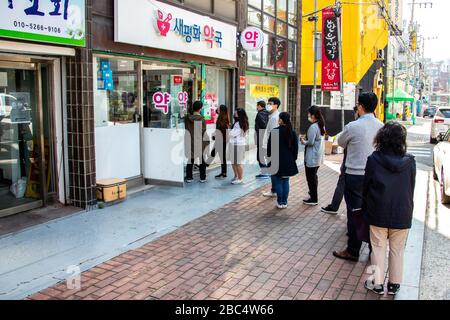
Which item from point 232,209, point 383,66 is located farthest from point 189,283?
point 383,66

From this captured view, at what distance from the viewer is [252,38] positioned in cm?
1181

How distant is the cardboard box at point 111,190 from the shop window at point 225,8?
17.7 ft

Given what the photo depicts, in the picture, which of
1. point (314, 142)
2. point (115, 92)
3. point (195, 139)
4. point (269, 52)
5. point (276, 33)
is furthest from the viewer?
point (276, 33)

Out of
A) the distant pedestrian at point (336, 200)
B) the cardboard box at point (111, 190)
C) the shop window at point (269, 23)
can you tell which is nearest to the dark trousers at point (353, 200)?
the distant pedestrian at point (336, 200)

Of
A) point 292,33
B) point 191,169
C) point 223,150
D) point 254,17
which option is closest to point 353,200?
point 191,169

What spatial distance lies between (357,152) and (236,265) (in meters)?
1.98

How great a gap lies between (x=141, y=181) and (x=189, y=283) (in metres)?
4.70

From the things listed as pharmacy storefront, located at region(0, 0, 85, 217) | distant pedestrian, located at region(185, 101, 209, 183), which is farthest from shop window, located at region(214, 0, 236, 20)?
pharmacy storefront, located at region(0, 0, 85, 217)

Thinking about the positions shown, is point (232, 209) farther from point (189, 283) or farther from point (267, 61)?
point (267, 61)

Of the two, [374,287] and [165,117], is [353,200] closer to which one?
[374,287]

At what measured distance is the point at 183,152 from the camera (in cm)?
885

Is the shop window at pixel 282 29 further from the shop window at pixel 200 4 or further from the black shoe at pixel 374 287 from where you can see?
the black shoe at pixel 374 287

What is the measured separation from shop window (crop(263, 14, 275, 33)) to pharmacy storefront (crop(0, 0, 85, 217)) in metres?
8.11

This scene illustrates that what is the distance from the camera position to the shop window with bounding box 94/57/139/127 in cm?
802
